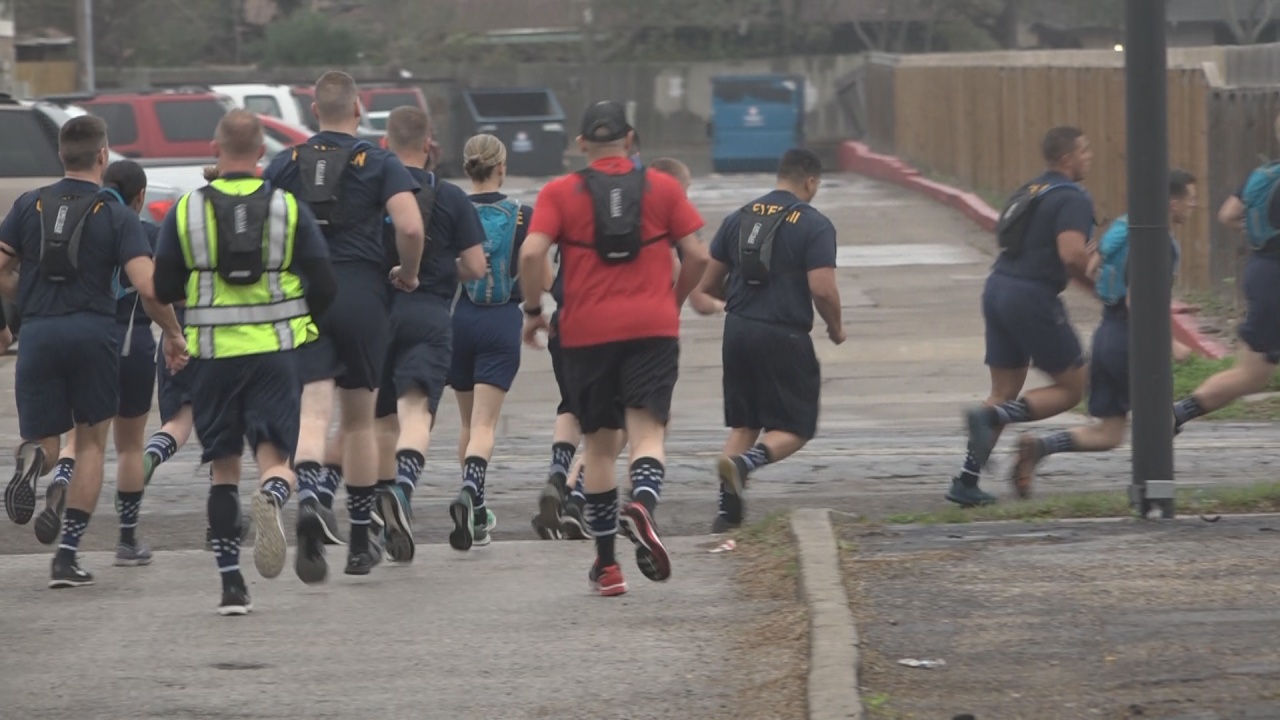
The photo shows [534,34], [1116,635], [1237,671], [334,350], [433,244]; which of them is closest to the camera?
[1237,671]

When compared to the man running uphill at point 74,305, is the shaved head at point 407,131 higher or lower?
higher

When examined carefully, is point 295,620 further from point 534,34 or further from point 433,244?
point 534,34

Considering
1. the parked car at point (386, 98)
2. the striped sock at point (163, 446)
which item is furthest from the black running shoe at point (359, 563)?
the parked car at point (386, 98)

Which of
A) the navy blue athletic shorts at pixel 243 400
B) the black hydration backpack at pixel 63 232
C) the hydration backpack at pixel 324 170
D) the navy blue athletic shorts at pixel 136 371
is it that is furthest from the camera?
the navy blue athletic shorts at pixel 136 371

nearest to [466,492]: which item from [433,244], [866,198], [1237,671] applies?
[433,244]

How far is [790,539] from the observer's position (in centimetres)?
839

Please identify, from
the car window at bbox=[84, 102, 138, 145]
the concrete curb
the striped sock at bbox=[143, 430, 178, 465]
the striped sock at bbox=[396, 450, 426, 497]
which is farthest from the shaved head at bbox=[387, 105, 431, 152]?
the car window at bbox=[84, 102, 138, 145]

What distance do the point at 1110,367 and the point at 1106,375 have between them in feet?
0.18

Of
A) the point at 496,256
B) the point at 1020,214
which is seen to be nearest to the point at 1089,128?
the point at 1020,214

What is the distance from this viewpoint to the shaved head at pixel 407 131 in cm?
872

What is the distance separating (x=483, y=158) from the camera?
917 centimetres

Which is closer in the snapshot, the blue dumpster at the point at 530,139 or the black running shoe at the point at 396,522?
the black running shoe at the point at 396,522

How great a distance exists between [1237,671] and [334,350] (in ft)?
11.9

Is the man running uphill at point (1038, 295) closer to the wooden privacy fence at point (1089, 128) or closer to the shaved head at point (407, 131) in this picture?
the wooden privacy fence at point (1089, 128)
